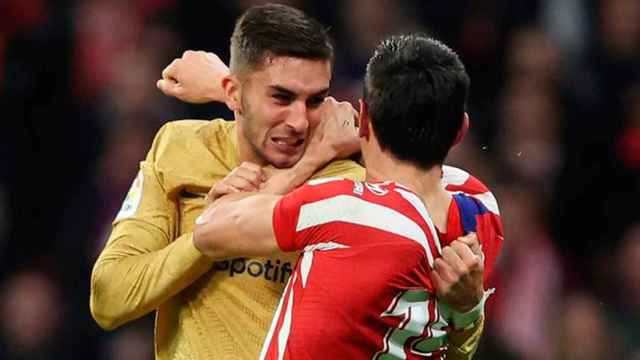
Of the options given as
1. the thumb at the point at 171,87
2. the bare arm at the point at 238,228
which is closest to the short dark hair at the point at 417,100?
the bare arm at the point at 238,228

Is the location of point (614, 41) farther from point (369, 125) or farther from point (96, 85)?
point (369, 125)

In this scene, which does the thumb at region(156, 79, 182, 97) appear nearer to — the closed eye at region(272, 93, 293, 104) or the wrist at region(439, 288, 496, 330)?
the closed eye at region(272, 93, 293, 104)

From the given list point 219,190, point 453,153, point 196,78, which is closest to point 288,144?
point 219,190

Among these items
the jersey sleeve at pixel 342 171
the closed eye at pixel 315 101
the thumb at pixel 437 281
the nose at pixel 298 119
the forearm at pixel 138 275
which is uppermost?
the closed eye at pixel 315 101

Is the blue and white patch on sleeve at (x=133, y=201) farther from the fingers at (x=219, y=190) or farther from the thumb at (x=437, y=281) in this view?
the thumb at (x=437, y=281)

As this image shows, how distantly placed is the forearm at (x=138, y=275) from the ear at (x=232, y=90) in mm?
447

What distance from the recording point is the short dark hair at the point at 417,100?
382cm

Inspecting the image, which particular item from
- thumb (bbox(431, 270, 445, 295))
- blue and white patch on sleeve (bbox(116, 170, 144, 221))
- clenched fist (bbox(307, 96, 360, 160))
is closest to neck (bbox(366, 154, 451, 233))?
thumb (bbox(431, 270, 445, 295))

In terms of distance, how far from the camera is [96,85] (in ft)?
30.8

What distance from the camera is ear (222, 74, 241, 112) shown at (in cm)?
443

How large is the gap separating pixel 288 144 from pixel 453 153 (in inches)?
155

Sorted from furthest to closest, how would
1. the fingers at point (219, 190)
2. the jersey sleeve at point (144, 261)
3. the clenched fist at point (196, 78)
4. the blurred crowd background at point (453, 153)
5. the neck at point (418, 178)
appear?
1. the blurred crowd background at point (453, 153)
2. the clenched fist at point (196, 78)
3. the jersey sleeve at point (144, 261)
4. the fingers at point (219, 190)
5. the neck at point (418, 178)

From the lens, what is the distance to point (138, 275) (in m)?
4.23

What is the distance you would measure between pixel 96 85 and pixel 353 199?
5.82 m
